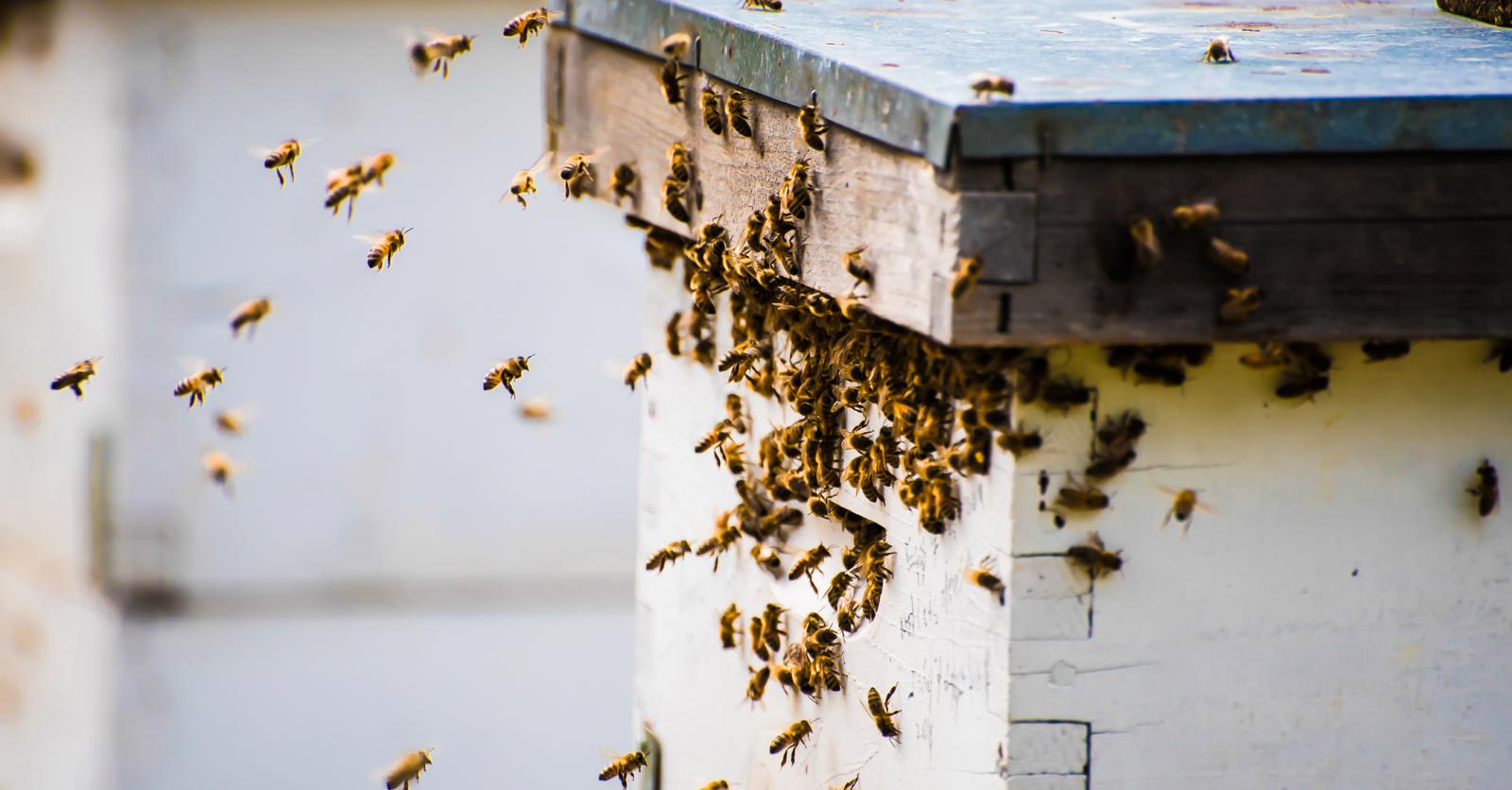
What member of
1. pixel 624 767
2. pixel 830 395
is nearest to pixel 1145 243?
pixel 830 395

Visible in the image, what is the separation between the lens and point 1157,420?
8.95ft

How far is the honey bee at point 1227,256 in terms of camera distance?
2514 millimetres

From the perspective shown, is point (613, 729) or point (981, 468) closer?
point (981, 468)

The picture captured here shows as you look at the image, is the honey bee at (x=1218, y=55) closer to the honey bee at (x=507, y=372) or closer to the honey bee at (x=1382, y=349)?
the honey bee at (x=1382, y=349)

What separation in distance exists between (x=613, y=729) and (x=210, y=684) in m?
2.42

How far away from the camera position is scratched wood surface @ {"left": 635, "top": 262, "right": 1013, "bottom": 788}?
9.31ft

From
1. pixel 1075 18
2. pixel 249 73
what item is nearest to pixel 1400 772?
pixel 1075 18

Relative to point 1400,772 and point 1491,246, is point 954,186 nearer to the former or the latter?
point 1491,246

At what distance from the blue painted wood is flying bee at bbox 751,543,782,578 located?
0.95m

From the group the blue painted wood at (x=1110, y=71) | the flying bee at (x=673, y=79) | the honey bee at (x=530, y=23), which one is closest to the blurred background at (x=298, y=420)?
the honey bee at (x=530, y=23)

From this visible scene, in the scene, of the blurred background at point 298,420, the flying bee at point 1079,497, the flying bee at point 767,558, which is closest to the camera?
the flying bee at point 1079,497

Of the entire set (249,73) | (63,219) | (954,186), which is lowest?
(63,219)

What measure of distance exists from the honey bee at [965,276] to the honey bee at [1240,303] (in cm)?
37

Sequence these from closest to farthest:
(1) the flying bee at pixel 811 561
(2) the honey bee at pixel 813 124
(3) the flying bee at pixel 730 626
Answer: (2) the honey bee at pixel 813 124, (1) the flying bee at pixel 811 561, (3) the flying bee at pixel 730 626
